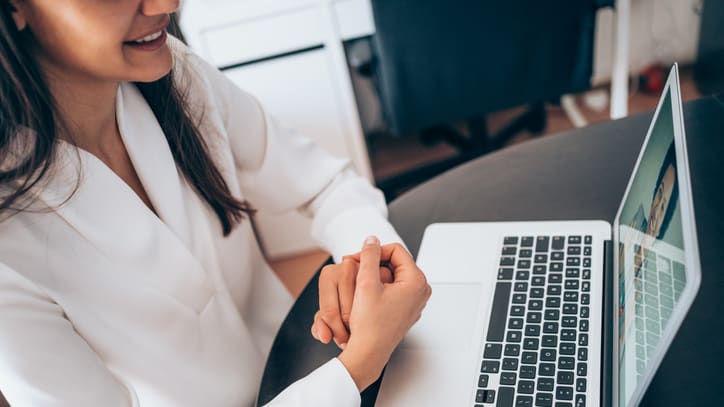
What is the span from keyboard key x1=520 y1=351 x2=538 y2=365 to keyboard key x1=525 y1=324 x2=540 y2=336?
0.09 feet

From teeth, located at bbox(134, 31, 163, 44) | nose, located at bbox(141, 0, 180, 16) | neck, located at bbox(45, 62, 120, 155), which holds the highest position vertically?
nose, located at bbox(141, 0, 180, 16)

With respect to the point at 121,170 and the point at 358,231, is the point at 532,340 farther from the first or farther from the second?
the point at 121,170

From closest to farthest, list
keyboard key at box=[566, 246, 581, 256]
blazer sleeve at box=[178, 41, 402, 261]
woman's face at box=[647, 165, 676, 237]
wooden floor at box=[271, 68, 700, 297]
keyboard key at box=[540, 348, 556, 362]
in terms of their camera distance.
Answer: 1. woman's face at box=[647, 165, 676, 237]
2. keyboard key at box=[540, 348, 556, 362]
3. keyboard key at box=[566, 246, 581, 256]
4. blazer sleeve at box=[178, 41, 402, 261]
5. wooden floor at box=[271, 68, 700, 297]

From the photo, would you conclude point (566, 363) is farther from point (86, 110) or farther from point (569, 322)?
point (86, 110)

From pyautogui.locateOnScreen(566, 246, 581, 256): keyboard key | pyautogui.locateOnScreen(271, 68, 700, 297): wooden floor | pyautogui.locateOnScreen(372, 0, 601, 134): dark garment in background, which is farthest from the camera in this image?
pyautogui.locateOnScreen(271, 68, 700, 297): wooden floor

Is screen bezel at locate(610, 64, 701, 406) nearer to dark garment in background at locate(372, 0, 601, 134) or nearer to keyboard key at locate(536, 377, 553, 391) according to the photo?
keyboard key at locate(536, 377, 553, 391)

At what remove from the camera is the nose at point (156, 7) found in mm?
667

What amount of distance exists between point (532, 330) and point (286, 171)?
46 cm

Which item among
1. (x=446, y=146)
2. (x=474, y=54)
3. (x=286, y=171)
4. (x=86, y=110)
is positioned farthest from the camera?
(x=446, y=146)

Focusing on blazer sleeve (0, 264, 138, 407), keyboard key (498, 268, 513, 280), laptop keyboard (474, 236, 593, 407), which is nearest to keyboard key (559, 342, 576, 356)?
laptop keyboard (474, 236, 593, 407)

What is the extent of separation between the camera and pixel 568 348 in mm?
617

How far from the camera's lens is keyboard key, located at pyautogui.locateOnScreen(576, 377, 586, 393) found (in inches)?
22.7

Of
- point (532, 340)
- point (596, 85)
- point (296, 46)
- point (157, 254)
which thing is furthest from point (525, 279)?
point (596, 85)

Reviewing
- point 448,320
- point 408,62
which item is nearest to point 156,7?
point 448,320
